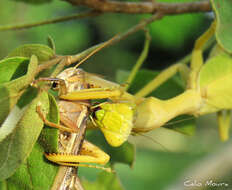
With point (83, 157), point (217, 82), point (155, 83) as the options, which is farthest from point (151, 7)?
point (83, 157)

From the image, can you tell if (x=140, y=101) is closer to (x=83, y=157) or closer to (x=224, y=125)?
(x=83, y=157)

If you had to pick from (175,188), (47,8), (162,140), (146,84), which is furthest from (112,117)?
(162,140)

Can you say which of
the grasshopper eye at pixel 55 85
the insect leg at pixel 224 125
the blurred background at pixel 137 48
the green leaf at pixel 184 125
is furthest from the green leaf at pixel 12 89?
the blurred background at pixel 137 48

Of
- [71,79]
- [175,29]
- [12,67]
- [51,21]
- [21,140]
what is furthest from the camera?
[175,29]

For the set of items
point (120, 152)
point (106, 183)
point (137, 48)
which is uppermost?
point (120, 152)

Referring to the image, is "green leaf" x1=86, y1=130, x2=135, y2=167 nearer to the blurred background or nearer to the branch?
the branch

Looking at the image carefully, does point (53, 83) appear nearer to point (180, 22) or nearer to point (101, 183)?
point (101, 183)
